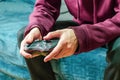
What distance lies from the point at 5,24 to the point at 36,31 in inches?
22.7

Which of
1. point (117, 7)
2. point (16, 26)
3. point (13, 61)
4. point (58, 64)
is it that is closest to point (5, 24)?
point (16, 26)

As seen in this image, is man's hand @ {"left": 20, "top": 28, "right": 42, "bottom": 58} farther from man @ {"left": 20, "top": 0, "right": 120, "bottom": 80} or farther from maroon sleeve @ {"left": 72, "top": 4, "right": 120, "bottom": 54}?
maroon sleeve @ {"left": 72, "top": 4, "right": 120, "bottom": 54}

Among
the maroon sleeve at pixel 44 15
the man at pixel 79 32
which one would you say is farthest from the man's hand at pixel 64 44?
the maroon sleeve at pixel 44 15

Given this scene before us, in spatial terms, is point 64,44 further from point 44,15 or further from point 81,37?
point 44,15

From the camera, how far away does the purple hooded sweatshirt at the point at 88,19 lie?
87 cm

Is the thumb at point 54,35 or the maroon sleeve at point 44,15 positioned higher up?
the thumb at point 54,35

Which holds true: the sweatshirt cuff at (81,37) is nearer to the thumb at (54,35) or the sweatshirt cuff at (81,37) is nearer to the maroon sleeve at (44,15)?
the thumb at (54,35)

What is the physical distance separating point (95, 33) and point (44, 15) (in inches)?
11.3

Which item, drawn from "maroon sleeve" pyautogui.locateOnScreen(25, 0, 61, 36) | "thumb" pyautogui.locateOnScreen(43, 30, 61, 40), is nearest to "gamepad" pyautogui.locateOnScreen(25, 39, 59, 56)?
"thumb" pyautogui.locateOnScreen(43, 30, 61, 40)

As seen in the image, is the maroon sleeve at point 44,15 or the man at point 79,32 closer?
the man at point 79,32

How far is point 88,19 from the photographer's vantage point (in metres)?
1.09

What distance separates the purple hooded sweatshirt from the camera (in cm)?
87

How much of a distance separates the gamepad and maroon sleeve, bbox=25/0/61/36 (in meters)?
0.15

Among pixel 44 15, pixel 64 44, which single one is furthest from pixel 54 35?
pixel 44 15
